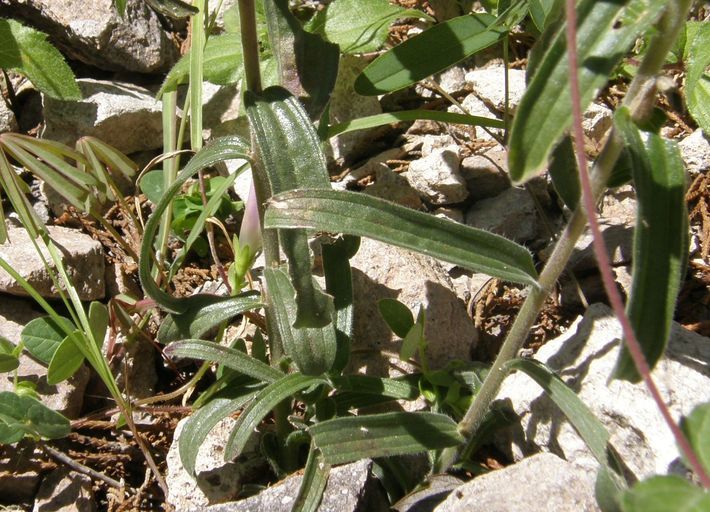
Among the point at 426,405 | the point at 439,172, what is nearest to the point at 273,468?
the point at 426,405


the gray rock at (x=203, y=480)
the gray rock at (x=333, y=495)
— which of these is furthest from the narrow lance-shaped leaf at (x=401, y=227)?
the gray rock at (x=203, y=480)

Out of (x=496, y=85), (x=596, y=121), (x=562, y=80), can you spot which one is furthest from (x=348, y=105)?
(x=562, y=80)

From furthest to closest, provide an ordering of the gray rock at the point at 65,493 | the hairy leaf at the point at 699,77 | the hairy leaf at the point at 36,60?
the hairy leaf at the point at 36,60 → the gray rock at the point at 65,493 → the hairy leaf at the point at 699,77

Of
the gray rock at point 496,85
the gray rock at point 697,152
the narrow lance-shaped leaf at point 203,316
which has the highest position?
the gray rock at point 496,85

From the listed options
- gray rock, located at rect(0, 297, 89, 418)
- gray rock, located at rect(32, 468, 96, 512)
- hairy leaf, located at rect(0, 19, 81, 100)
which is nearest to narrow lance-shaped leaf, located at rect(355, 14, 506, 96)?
hairy leaf, located at rect(0, 19, 81, 100)

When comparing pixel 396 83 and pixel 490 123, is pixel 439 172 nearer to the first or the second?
pixel 490 123

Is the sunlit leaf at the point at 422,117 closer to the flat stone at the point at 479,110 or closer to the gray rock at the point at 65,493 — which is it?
the flat stone at the point at 479,110
